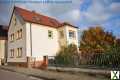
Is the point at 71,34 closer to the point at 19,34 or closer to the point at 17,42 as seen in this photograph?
the point at 19,34

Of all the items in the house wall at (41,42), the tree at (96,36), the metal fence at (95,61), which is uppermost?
the tree at (96,36)

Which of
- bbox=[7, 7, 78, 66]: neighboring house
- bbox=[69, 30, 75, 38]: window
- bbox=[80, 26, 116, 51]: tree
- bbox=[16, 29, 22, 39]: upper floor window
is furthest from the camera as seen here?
bbox=[80, 26, 116, 51]: tree

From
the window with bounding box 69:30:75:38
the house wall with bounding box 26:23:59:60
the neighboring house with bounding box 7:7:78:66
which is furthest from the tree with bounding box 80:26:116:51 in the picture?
the house wall with bounding box 26:23:59:60

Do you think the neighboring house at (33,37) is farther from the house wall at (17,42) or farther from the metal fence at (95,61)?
the metal fence at (95,61)

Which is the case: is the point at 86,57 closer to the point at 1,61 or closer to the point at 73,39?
the point at 73,39

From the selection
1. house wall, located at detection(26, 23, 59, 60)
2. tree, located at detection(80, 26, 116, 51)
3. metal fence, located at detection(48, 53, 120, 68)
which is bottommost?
metal fence, located at detection(48, 53, 120, 68)

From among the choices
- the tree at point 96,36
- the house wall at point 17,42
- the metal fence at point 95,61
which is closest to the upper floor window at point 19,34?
the house wall at point 17,42

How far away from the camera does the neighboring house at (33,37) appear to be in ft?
101

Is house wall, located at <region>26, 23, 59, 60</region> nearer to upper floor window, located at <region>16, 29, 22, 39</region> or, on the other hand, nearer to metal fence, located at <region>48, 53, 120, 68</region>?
upper floor window, located at <region>16, 29, 22, 39</region>

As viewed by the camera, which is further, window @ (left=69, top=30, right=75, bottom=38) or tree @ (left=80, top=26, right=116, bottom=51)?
tree @ (left=80, top=26, right=116, bottom=51)

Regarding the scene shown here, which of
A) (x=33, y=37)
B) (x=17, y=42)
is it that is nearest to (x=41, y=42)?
(x=33, y=37)

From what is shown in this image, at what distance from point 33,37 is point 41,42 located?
172cm

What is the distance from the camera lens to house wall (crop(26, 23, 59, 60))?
31.2m

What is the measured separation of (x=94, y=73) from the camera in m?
14.6
